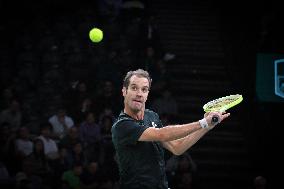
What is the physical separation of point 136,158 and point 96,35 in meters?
9.94

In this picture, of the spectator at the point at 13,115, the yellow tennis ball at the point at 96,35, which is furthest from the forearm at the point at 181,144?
the yellow tennis ball at the point at 96,35

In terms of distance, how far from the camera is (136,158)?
403 cm

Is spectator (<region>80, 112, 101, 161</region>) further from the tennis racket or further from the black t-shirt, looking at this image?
the tennis racket

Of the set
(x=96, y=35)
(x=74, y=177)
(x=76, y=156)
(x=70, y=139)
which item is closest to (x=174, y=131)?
(x=74, y=177)

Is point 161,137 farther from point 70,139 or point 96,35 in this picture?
point 96,35

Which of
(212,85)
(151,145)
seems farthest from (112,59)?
(151,145)

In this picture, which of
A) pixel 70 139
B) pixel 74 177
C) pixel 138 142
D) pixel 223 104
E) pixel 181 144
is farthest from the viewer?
pixel 70 139

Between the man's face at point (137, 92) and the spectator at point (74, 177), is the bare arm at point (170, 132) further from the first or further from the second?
the spectator at point (74, 177)

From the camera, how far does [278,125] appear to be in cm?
1088

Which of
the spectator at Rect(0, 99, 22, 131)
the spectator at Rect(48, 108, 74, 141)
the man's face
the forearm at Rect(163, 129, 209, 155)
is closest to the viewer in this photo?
the man's face

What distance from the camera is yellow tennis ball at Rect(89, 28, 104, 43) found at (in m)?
13.7

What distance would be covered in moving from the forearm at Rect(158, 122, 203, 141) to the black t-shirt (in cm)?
18

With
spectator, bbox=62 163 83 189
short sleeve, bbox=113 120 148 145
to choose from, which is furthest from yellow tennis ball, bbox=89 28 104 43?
short sleeve, bbox=113 120 148 145

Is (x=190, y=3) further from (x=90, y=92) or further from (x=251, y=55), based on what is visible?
(x=90, y=92)
